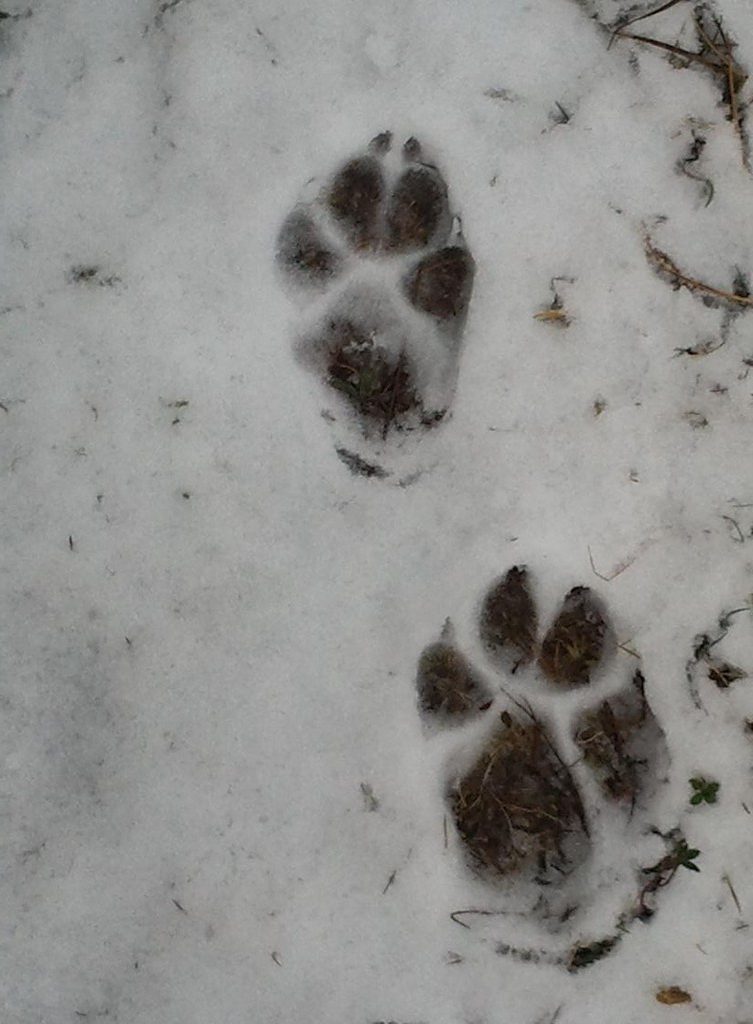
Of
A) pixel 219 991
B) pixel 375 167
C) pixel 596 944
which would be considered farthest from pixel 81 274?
pixel 596 944

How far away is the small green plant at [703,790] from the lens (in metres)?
1.68

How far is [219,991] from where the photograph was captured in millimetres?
1728

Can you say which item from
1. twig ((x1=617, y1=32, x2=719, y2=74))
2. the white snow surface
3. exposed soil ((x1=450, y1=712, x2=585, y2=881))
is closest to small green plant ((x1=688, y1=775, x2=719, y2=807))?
the white snow surface

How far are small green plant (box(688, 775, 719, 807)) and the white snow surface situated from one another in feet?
0.08

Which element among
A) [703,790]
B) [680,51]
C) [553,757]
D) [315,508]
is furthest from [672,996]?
[680,51]

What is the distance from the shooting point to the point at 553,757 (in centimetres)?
169

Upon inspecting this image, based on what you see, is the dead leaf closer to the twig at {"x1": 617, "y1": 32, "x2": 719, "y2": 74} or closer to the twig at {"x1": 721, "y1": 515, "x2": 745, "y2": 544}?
Result: the twig at {"x1": 721, "y1": 515, "x2": 745, "y2": 544}

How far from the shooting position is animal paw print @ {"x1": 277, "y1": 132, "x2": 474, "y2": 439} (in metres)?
1.75

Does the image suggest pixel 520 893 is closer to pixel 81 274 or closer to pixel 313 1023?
pixel 313 1023

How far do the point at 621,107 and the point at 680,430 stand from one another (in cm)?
61

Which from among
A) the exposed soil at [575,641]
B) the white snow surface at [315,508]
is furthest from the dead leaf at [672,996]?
the exposed soil at [575,641]

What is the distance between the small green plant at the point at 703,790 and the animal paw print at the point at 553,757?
0.20 ft

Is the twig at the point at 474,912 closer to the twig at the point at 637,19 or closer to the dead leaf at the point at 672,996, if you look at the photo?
the dead leaf at the point at 672,996

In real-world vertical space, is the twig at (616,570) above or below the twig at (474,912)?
above
